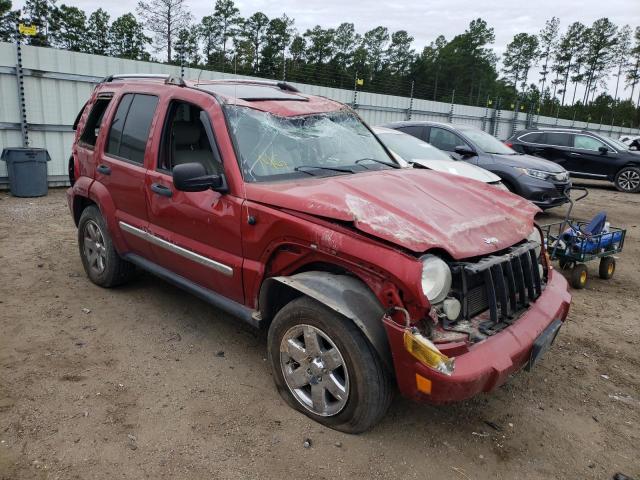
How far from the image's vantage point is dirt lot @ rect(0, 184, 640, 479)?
2614mm

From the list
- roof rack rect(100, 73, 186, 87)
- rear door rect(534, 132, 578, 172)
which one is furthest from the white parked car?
rear door rect(534, 132, 578, 172)

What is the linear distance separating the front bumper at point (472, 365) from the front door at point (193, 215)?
4.17ft

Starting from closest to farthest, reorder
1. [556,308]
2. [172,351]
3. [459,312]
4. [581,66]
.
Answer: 1. [459,312]
2. [556,308]
3. [172,351]
4. [581,66]

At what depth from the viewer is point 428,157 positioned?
7582mm

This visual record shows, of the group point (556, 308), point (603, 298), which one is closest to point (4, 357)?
point (556, 308)

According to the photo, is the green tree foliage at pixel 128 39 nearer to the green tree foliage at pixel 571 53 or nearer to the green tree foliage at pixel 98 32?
the green tree foliage at pixel 98 32

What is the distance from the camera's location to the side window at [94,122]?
4.69m

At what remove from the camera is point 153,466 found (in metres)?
2.55

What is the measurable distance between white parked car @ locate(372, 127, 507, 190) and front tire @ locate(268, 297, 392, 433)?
462 centimetres

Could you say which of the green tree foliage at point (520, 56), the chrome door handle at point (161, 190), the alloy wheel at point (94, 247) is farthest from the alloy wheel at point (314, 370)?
the green tree foliage at point (520, 56)

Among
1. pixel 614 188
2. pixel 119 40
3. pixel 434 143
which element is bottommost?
pixel 614 188

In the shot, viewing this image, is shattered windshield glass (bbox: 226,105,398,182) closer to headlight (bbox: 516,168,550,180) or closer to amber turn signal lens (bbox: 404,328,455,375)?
amber turn signal lens (bbox: 404,328,455,375)

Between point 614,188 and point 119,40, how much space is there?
37.6 meters

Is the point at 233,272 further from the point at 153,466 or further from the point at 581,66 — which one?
the point at 581,66
